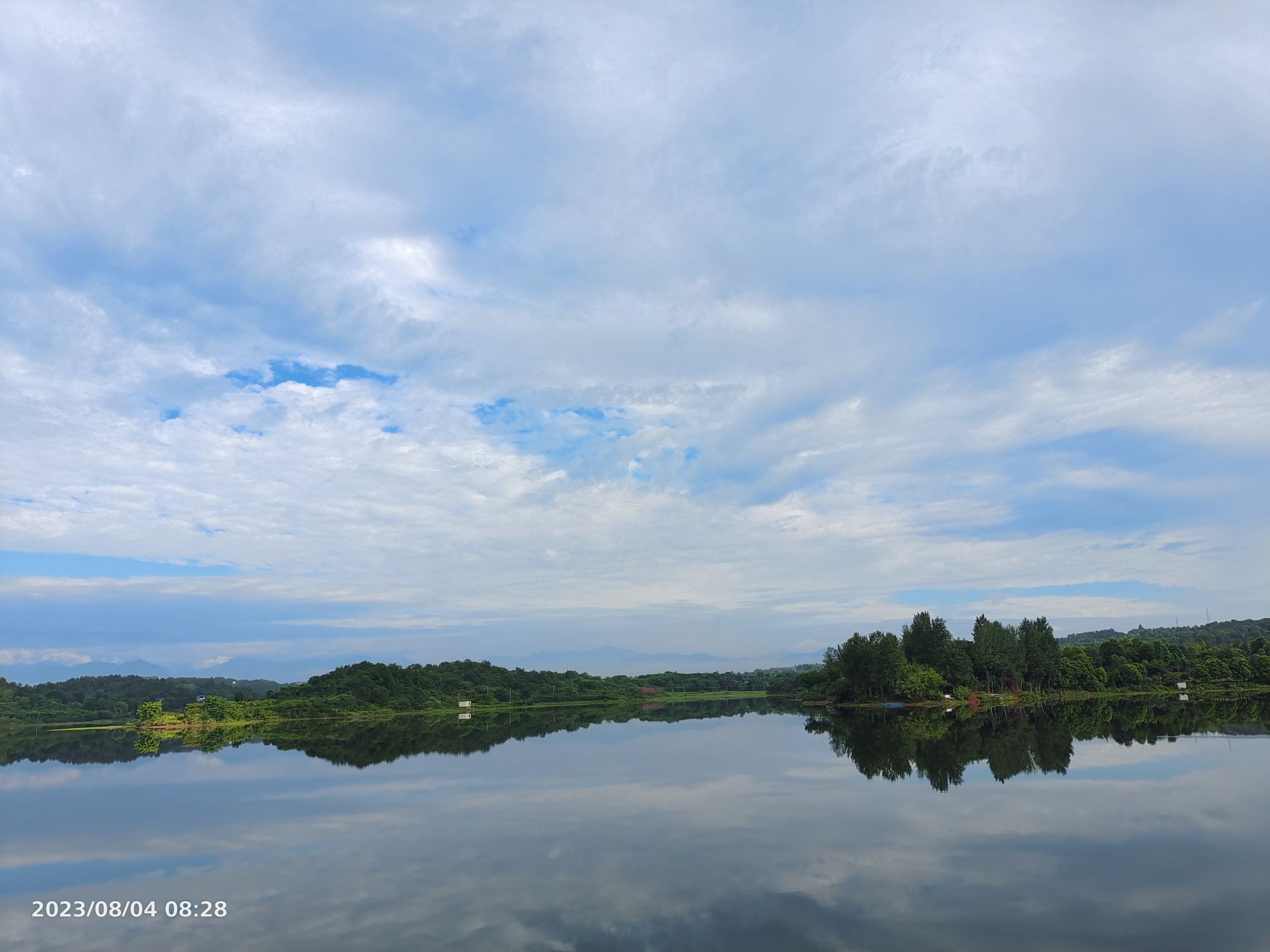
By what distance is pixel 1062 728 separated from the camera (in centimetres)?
4506

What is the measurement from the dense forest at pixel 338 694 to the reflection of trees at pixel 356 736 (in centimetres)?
376

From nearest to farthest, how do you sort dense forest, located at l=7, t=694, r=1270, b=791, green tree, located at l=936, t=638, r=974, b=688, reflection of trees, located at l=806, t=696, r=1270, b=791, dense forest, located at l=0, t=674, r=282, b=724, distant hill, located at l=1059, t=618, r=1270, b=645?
reflection of trees, located at l=806, t=696, r=1270, b=791
dense forest, located at l=7, t=694, r=1270, b=791
green tree, located at l=936, t=638, r=974, b=688
dense forest, located at l=0, t=674, r=282, b=724
distant hill, located at l=1059, t=618, r=1270, b=645

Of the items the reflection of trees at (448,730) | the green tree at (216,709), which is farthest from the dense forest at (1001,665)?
the green tree at (216,709)

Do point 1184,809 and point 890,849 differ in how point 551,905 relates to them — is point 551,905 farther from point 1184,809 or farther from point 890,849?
point 1184,809

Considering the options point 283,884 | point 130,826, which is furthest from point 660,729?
point 283,884

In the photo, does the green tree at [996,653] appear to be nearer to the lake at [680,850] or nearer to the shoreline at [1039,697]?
the shoreline at [1039,697]

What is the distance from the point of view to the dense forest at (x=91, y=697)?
97.1 metres

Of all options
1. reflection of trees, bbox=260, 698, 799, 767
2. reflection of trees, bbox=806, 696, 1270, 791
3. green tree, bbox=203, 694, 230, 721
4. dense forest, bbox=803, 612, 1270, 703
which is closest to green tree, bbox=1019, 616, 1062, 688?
dense forest, bbox=803, 612, 1270, 703

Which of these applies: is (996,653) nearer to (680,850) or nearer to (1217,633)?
(680,850)

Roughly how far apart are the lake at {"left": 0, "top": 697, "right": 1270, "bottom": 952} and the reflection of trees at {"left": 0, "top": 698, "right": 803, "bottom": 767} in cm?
936

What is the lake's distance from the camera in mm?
13117

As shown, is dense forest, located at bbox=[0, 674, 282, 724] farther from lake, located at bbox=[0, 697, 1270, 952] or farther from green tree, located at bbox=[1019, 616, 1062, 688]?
green tree, located at bbox=[1019, 616, 1062, 688]

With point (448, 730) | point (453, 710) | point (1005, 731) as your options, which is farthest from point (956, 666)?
point (453, 710)

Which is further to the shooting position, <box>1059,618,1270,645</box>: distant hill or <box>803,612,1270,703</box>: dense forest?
<box>1059,618,1270,645</box>: distant hill
